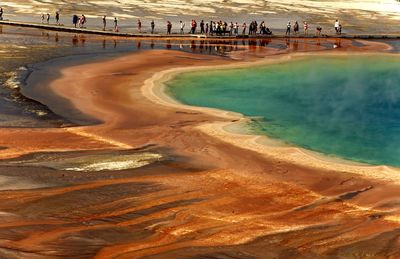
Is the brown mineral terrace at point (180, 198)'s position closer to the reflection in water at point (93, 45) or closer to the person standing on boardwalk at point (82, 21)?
the reflection in water at point (93, 45)

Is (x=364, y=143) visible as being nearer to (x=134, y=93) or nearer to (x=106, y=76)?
(x=134, y=93)

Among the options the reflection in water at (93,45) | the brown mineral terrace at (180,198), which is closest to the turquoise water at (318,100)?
the brown mineral terrace at (180,198)

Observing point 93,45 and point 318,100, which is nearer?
point 318,100

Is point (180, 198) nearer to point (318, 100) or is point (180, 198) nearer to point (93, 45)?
point (318, 100)

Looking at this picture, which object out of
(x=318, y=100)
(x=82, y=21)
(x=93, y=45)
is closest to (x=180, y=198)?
(x=318, y=100)

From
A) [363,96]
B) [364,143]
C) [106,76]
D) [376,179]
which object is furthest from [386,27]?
[376,179]

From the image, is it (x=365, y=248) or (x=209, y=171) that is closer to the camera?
(x=365, y=248)

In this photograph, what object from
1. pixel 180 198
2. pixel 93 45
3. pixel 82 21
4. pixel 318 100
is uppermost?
pixel 82 21
